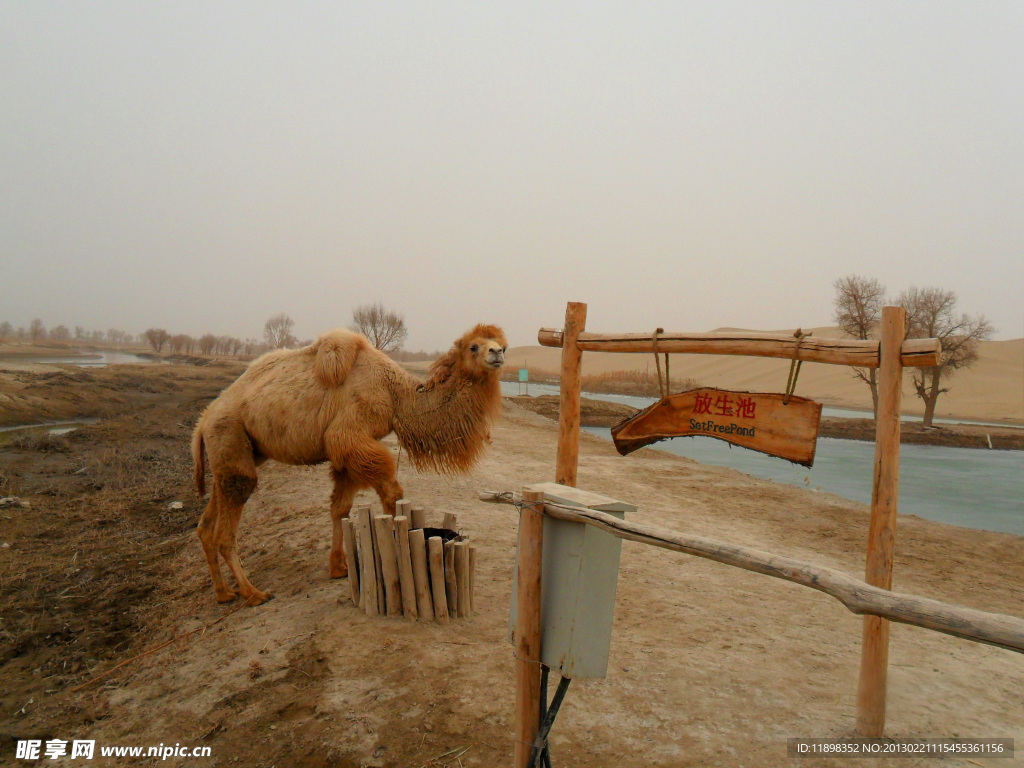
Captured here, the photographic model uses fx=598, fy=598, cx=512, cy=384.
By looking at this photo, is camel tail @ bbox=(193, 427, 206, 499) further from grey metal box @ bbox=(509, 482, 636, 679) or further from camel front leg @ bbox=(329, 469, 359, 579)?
grey metal box @ bbox=(509, 482, 636, 679)

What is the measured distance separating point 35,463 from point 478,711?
12.4 metres

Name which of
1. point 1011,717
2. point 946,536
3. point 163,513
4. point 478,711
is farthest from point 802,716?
point 163,513

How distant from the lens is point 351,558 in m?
4.81

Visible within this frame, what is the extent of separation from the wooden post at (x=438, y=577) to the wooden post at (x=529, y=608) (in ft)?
6.74

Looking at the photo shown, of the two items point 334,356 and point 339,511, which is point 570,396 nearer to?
point 334,356

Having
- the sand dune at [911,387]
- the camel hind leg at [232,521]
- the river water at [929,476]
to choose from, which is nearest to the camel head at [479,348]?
the camel hind leg at [232,521]

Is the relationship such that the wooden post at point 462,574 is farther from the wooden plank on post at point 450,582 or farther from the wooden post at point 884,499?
the wooden post at point 884,499

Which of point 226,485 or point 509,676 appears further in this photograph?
point 226,485

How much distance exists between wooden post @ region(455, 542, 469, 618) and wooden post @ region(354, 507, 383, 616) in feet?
2.08

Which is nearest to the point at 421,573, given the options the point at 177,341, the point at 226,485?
the point at 226,485

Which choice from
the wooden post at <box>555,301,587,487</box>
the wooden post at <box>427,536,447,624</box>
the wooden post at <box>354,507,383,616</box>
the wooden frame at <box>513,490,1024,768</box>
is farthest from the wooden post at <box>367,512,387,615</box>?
the wooden frame at <box>513,490,1024,768</box>

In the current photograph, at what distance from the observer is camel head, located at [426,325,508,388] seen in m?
5.29

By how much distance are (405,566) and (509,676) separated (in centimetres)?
116

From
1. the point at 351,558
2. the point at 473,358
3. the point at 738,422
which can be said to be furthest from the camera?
the point at 473,358
